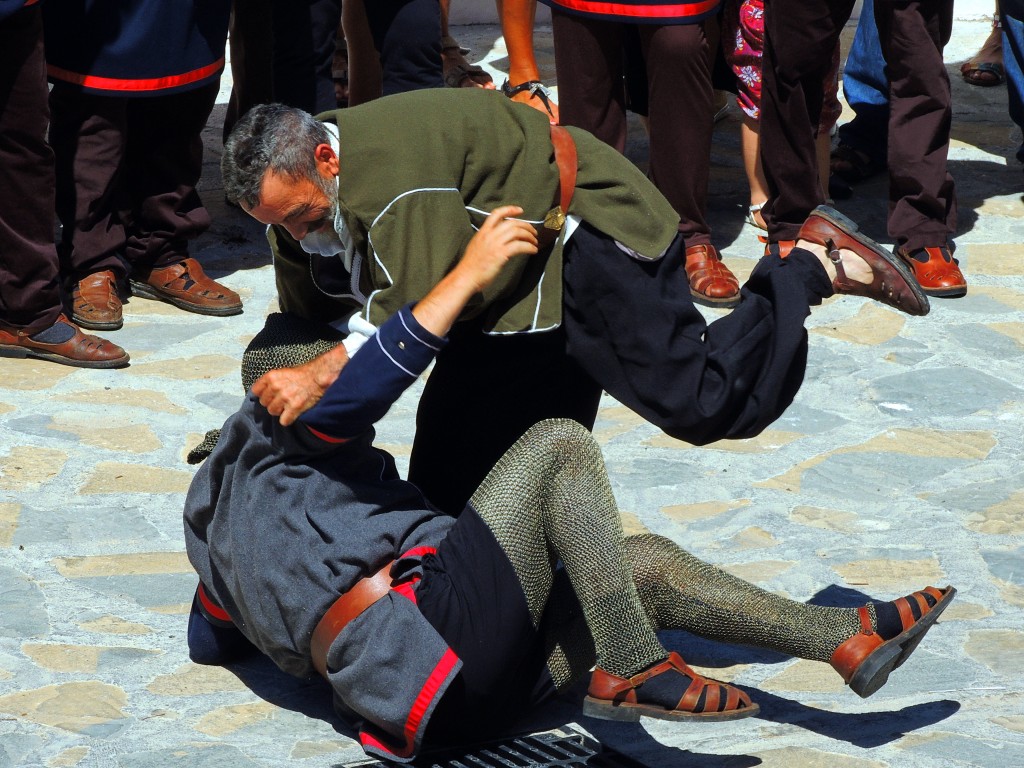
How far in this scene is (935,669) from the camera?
324 centimetres

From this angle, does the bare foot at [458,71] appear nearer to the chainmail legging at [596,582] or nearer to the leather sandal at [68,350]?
the leather sandal at [68,350]

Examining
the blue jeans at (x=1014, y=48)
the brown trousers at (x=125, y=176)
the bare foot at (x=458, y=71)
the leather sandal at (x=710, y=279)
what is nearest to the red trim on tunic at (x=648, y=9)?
the leather sandal at (x=710, y=279)

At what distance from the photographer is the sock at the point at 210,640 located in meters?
3.20

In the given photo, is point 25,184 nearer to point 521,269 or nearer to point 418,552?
point 521,269

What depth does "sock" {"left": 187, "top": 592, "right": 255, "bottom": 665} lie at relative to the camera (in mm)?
3200

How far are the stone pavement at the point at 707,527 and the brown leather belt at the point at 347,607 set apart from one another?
0.86ft

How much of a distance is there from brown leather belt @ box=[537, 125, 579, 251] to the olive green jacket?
20 mm

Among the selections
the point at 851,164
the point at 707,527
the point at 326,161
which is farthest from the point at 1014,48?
the point at 326,161

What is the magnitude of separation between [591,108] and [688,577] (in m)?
2.92

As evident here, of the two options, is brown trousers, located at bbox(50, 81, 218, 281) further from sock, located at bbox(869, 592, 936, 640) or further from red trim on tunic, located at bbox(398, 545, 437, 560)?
sock, located at bbox(869, 592, 936, 640)

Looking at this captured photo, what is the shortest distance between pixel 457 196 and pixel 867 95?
417cm

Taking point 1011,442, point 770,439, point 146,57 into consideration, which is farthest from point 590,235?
point 146,57

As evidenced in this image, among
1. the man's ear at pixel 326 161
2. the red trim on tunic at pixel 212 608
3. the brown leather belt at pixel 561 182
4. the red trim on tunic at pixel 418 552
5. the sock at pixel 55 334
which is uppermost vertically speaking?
the man's ear at pixel 326 161

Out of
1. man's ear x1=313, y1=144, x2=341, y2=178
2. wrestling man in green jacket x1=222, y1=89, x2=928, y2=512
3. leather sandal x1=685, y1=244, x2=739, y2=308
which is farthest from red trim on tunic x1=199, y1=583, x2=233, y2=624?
leather sandal x1=685, y1=244, x2=739, y2=308
